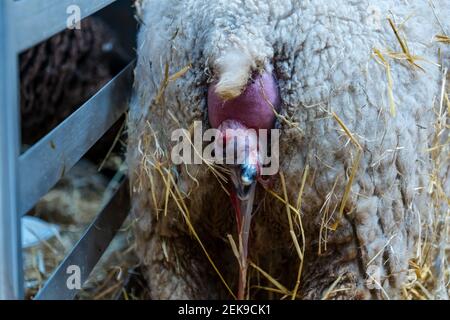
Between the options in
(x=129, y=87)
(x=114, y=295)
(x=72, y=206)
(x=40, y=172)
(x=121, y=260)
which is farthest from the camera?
(x=72, y=206)

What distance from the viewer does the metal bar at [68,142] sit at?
4.91ft

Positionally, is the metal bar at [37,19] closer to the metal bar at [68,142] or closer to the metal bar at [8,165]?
the metal bar at [8,165]

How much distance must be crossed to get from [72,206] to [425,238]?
1.79 m

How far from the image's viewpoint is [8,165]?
135 cm

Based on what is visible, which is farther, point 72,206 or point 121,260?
point 72,206

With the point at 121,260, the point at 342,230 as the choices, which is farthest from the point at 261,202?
the point at 121,260

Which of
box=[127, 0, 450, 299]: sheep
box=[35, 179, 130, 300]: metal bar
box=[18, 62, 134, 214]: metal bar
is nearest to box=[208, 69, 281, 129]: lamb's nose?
box=[127, 0, 450, 299]: sheep

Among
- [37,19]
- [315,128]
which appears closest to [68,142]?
[37,19]

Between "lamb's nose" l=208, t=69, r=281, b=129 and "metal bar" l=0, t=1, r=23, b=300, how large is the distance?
52 cm

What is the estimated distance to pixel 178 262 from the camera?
2053mm

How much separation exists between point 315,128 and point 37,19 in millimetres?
745

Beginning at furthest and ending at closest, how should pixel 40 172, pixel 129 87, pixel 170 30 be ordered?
pixel 129 87 < pixel 170 30 < pixel 40 172

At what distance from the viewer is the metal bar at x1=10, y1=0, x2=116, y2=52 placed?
1382mm

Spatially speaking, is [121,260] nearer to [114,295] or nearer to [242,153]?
[114,295]
